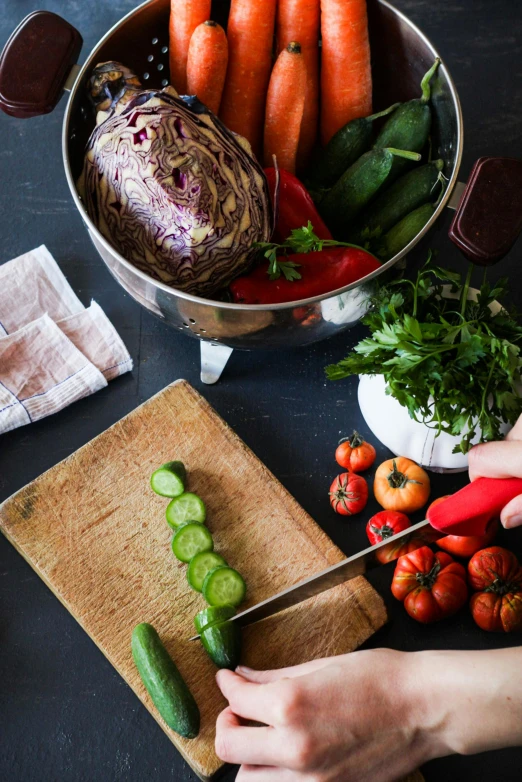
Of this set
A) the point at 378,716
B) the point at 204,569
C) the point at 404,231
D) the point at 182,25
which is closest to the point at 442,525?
the point at 378,716

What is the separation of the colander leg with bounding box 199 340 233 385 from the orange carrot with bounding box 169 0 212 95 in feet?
1.55

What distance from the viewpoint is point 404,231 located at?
4.17 ft

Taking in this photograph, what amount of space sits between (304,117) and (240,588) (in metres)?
0.88

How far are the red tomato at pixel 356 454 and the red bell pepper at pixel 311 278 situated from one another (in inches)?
10.8

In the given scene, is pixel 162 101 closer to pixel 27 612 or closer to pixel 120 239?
pixel 120 239

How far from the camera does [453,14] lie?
1.71m

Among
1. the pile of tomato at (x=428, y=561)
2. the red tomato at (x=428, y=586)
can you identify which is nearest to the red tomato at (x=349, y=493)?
the pile of tomato at (x=428, y=561)

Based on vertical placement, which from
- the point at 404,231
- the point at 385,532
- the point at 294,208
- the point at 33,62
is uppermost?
the point at 33,62

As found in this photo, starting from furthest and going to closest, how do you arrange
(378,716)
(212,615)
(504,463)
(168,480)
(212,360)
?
(212,360) → (168,480) → (212,615) → (504,463) → (378,716)

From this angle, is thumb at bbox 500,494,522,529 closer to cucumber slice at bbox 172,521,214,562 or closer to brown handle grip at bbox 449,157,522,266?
brown handle grip at bbox 449,157,522,266

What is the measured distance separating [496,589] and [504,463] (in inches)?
10.8

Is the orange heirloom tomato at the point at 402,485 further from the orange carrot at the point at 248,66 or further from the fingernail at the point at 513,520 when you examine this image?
the orange carrot at the point at 248,66

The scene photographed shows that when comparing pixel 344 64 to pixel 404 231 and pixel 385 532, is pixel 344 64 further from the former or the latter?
pixel 385 532

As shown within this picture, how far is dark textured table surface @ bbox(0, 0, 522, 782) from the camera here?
118 cm
